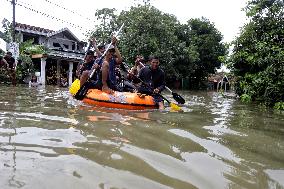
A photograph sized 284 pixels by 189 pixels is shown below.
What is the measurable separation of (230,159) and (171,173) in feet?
2.85

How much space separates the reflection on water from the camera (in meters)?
2.93

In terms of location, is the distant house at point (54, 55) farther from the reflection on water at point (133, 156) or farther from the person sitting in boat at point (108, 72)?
the reflection on water at point (133, 156)

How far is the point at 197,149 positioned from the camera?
411cm

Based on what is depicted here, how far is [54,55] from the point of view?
27.3 metres

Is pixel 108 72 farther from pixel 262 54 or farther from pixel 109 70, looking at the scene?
pixel 262 54

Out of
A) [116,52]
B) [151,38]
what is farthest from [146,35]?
[116,52]

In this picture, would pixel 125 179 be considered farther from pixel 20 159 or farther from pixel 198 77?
pixel 198 77

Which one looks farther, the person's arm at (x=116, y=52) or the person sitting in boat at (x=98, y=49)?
the person sitting in boat at (x=98, y=49)

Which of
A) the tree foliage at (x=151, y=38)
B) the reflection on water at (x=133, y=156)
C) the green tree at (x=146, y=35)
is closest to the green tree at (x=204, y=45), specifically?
the tree foliage at (x=151, y=38)

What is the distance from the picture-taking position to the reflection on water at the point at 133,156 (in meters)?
2.93

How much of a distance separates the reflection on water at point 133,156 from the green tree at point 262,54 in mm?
7498

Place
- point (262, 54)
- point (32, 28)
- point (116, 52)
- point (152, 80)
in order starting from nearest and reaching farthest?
point (116, 52) → point (152, 80) → point (262, 54) → point (32, 28)

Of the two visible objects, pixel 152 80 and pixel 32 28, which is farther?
pixel 32 28

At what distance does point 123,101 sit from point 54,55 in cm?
2048
